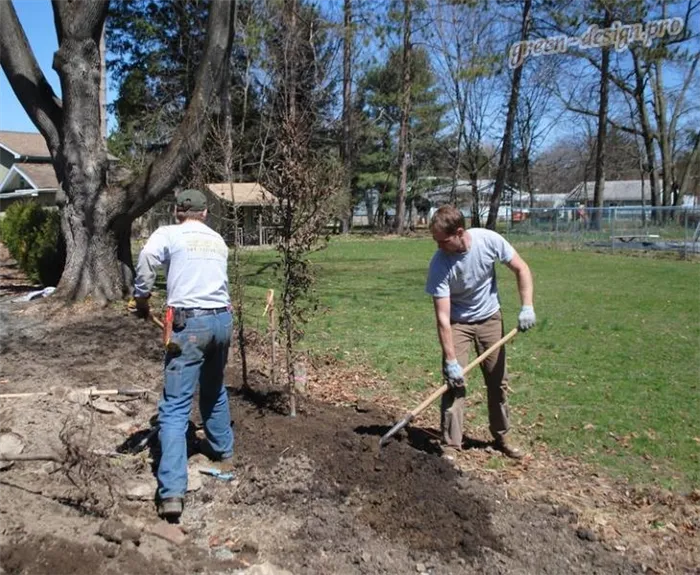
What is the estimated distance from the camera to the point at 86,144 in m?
10.4

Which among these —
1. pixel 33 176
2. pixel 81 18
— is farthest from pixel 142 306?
pixel 33 176

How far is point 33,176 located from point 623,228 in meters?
29.0

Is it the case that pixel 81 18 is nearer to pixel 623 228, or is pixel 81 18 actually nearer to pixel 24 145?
pixel 623 228

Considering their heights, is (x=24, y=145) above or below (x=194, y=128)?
above

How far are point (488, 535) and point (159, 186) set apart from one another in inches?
334

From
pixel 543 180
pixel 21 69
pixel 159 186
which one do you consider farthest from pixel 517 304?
pixel 543 180

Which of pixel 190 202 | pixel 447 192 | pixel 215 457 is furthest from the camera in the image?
pixel 447 192

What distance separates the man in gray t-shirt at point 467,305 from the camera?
4.53 m

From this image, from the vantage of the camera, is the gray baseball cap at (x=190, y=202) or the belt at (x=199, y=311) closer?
the belt at (x=199, y=311)

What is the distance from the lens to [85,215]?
10414 mm

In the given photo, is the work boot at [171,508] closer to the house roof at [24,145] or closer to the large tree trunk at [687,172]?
the house roof at [24,145]

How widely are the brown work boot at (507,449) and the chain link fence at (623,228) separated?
2177 centimetres

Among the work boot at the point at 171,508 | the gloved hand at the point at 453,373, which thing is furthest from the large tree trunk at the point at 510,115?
the work boot at the point at 171,508

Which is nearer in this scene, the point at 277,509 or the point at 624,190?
the point at 277,509
